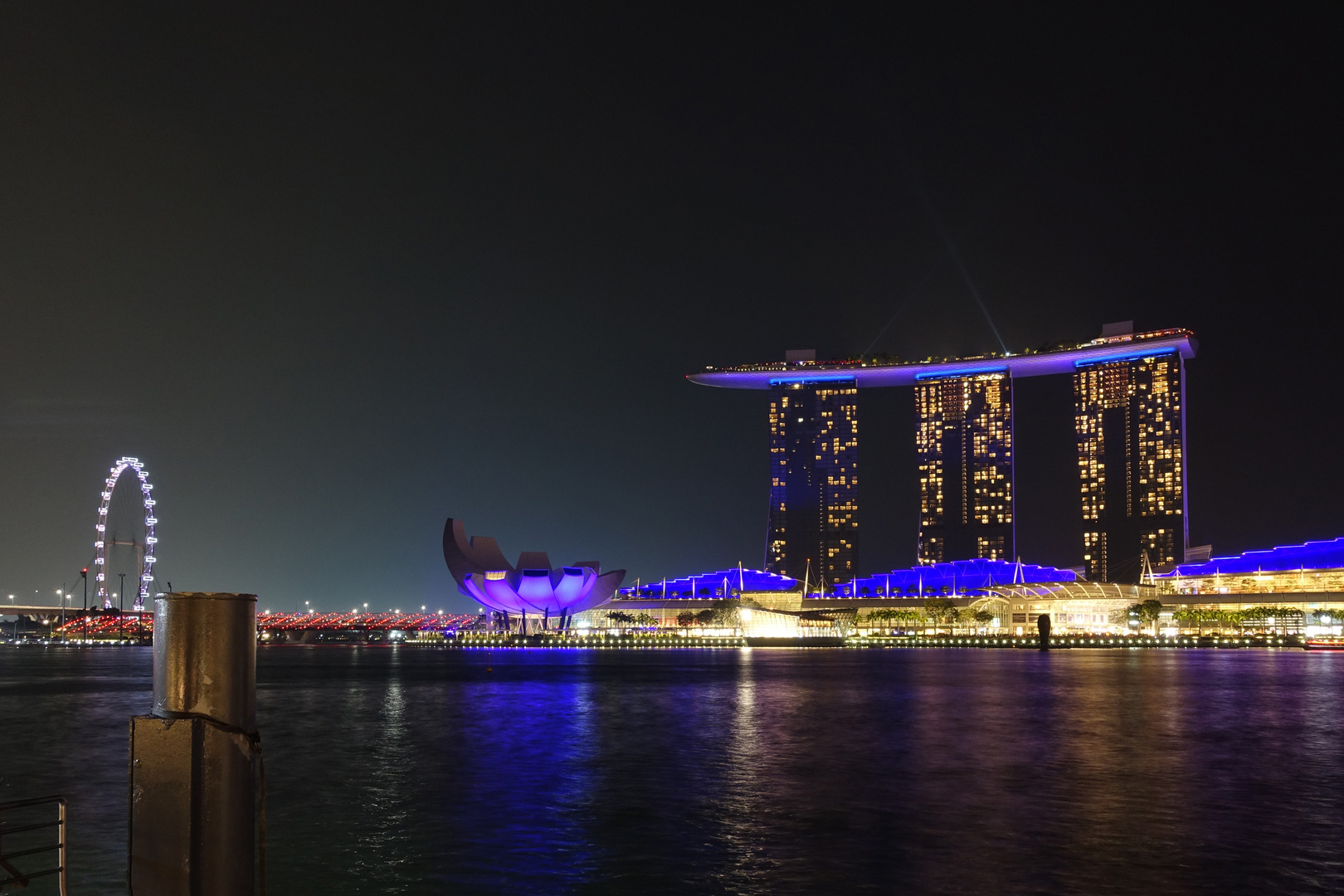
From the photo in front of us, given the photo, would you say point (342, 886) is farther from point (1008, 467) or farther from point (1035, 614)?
point (1008, 467)

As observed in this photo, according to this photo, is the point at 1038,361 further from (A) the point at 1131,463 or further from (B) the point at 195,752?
(B) the point at 195,752

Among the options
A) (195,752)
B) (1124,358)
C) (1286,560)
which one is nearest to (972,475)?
(1124,358)

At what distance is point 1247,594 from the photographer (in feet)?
422

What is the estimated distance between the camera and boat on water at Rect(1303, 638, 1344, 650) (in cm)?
9988

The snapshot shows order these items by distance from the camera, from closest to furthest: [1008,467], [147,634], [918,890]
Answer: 1. [918,890]
2. [147,634]
3. [1008,467]

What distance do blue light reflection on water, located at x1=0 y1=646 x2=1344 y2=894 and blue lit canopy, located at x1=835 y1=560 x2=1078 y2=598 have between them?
10883 centimetres

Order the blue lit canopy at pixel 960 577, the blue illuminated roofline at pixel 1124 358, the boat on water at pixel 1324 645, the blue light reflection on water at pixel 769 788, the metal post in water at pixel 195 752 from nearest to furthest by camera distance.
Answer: the metal post in water at pixel 195 752
the blue light reflection on water at pixel 769 788
the boat on water at pixel 1324 645
the blue lit canopy at pixel 960 577
the blue illuminated roofline at pixel 1124 358

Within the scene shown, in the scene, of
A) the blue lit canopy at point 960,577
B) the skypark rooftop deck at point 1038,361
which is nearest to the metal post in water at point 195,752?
the blue lit canopy at point 960,577

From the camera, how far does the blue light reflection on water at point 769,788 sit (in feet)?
44.2

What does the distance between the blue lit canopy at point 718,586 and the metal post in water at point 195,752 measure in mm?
165102

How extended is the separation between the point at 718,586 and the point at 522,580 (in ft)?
182

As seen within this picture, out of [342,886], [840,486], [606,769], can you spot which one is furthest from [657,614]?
[342,886]

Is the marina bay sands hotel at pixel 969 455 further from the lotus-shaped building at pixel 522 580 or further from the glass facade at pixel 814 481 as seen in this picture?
the lotus-shaped building at pixel 522 580

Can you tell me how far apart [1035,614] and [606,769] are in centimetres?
12512
